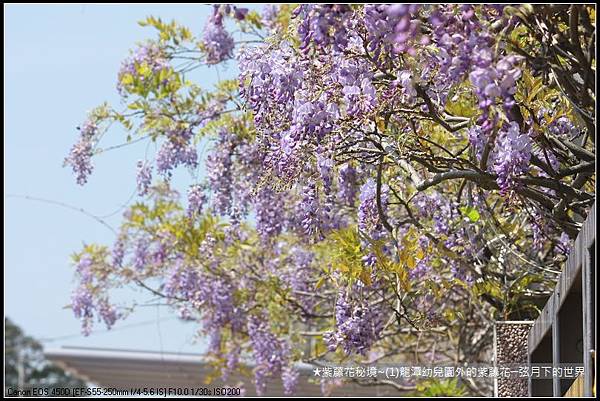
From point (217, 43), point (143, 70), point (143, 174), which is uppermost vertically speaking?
point (217, 43)

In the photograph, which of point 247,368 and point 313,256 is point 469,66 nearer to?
point 313,256

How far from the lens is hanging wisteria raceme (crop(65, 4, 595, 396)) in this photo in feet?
11.3

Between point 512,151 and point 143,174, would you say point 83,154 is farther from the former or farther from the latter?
point 512,151

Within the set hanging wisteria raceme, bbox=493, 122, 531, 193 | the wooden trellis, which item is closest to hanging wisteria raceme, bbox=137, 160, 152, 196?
the wooden trellis

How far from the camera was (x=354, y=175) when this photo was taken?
5.29 meters

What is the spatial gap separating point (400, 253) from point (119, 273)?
13.2 ft

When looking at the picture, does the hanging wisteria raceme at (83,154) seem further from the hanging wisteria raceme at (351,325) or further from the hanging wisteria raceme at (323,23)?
the hanging wisteria raceme at (323,23)

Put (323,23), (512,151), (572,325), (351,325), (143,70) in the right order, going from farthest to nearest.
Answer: (143,70) < (351,325) < (572,325) < (512,151) < (323,23)

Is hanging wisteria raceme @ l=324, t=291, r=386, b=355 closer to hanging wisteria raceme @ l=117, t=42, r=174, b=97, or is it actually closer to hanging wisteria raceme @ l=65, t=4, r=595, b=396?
hanging wisteria raceme @ l=65, t=4, r=595, b=396

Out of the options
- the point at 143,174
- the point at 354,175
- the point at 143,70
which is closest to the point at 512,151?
the point at 354,175

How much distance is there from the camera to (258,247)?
24.4ft

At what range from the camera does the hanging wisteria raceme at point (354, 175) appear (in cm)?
345

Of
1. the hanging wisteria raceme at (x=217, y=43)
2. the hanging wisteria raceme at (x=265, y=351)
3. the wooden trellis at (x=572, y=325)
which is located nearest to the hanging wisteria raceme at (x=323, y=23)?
the wooden trellis at (x=572, y=325)

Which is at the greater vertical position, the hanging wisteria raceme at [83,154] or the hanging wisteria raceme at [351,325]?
the hanging wisteria raceme at [83,154]
